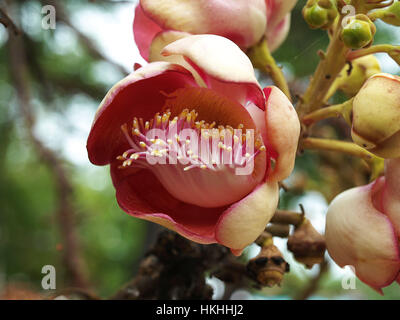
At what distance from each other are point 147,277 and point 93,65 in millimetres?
1702

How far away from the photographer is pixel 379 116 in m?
0.54

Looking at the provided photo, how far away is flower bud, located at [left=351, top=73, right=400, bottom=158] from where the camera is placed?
54 centimetres

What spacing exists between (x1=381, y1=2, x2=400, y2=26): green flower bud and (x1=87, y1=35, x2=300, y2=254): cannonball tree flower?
20 cm

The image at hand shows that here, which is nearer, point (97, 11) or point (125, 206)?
point (125, 206)

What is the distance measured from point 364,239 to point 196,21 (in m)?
0.34

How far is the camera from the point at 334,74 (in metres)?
0.69

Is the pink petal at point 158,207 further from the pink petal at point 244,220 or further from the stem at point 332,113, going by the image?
the stem at point 332,113

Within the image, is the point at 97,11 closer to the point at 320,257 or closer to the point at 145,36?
the point at 145,36

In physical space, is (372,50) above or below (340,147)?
above

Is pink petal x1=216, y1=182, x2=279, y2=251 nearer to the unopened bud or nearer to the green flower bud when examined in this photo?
the unopened bud

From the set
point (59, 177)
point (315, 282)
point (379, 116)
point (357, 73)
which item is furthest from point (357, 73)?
point (59, 177)

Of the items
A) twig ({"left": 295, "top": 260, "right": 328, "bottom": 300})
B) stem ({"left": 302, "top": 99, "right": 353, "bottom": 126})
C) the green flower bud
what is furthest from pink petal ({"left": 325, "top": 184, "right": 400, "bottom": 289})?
twig ({"left": 295, "top": 260, "right": 328, "bottom": 300})

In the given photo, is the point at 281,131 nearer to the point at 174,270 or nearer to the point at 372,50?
the point at 372,50

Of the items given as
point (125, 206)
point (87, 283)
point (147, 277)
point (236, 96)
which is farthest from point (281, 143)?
point (87, 283)
